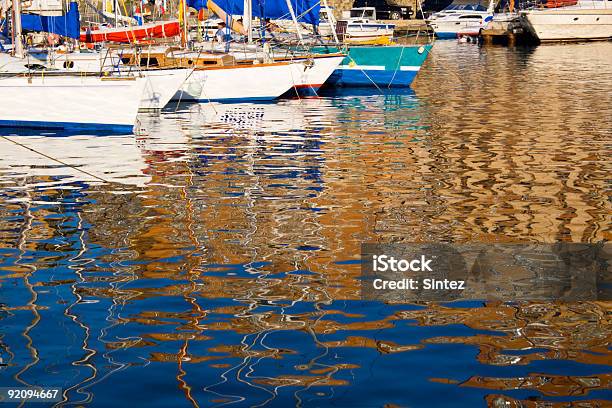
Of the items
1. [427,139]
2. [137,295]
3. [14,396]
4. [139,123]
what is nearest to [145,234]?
[137,295]

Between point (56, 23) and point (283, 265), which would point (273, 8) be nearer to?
point (56, 23)

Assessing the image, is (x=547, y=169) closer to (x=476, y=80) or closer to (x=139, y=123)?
(x=139, y=123)

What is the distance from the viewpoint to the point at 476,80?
162 ft

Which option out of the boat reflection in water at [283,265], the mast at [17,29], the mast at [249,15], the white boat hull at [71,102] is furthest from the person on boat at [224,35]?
the boat reflection in water at [283,265]

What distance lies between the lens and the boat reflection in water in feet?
31.4

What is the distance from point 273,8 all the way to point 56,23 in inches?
356

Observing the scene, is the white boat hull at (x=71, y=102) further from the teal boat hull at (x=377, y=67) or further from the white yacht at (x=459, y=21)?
the white yacht at (x=459, y=21)

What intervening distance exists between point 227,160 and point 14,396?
592 inches

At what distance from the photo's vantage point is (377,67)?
45.8 m

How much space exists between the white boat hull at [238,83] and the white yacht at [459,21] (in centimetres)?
5940

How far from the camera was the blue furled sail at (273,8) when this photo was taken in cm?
4278

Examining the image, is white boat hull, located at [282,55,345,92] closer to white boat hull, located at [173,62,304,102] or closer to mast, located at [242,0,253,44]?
white boat hull, located at [173,62,304,102]

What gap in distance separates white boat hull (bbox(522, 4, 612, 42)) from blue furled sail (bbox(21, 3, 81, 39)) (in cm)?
5402

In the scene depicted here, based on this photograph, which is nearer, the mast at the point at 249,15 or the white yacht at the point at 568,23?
the mast at the point at 249,15
